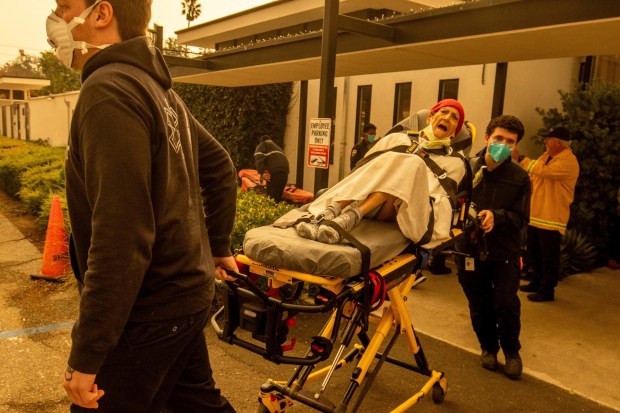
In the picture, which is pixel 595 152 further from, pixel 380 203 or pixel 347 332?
pixel 347 332

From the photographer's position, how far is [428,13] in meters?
6.59

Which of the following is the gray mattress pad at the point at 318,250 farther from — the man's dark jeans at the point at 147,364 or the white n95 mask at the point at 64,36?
the white n95 mask at the point at 64,36

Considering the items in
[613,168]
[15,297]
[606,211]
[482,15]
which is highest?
[482,15]

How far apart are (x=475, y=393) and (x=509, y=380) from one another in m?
0.43

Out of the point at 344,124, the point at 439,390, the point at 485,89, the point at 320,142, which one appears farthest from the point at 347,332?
the point at 344,124

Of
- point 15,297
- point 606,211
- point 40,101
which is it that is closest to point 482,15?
point 606,211

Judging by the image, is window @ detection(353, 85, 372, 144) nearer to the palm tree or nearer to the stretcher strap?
the stretcher strap

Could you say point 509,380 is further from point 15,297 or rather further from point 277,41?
point 277,41

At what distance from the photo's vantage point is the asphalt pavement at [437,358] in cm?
392

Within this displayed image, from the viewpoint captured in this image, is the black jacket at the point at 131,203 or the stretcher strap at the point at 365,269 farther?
the stretcher strap at the point at 365,269

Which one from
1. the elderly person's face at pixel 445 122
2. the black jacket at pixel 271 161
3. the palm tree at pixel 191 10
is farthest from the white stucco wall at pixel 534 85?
the palm tree at pixel 191 10

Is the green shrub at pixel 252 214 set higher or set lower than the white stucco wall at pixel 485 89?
lower

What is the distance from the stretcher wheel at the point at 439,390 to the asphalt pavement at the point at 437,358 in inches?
2.4

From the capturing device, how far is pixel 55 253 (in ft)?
21.1
